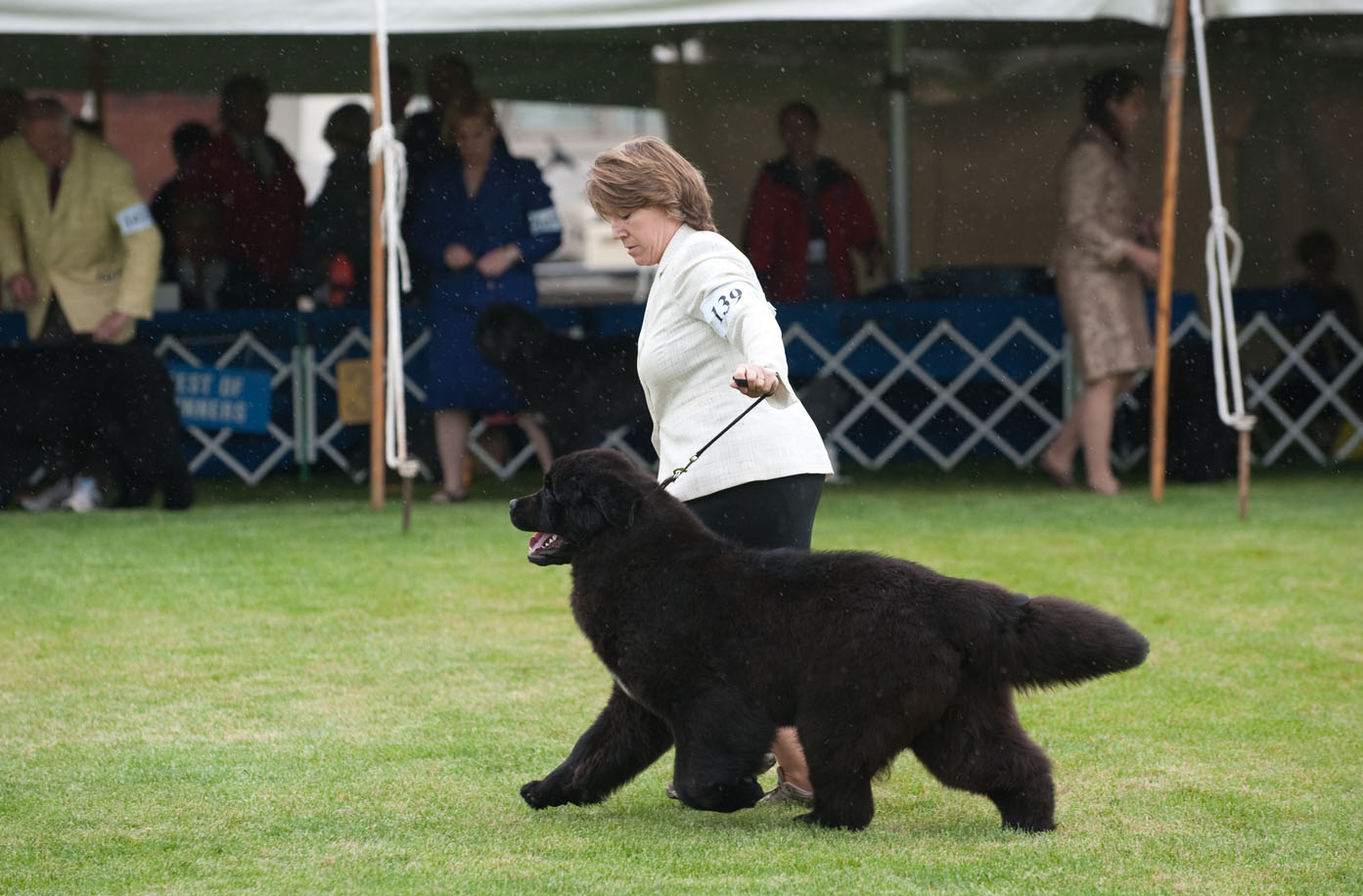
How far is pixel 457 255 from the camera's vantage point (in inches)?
351

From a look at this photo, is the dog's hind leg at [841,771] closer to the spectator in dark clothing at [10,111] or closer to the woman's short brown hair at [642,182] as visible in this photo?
the woman's short brown hair at [642,182]

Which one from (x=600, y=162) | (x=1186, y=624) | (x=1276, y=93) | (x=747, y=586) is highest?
(x=1276, y=93)

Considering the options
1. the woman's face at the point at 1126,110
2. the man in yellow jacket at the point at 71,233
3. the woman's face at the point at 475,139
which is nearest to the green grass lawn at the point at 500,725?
the man in yellow jacket at the point at 71,233

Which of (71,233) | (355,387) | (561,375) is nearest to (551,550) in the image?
(561,375)

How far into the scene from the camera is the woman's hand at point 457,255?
8.91 meters

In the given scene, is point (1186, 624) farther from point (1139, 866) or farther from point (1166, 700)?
point (1139, 866)

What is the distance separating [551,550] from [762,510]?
0.48 meters

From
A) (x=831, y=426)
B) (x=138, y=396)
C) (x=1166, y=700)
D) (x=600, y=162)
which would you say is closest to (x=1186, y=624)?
(x=1166, y=700)

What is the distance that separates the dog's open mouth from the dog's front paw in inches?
20.5

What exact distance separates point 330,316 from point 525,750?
241 inches

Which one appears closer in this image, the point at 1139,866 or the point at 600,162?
the point at 1139,866

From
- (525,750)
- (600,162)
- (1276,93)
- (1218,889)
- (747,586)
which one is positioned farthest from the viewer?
(1276,93)

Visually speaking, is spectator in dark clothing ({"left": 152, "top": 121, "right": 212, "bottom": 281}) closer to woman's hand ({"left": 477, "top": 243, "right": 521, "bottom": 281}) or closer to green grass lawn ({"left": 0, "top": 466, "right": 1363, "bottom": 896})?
woman's hand ({"left": 477, "top": 243, "right": 521, "bottom": 281})

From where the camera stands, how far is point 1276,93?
12680mm
